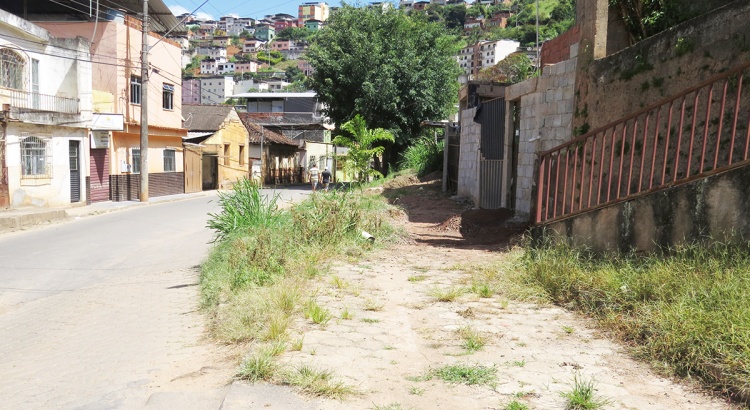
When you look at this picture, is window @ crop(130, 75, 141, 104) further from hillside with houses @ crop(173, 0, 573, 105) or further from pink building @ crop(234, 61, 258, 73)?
pink building @ crop(234, 61, 258, 73)

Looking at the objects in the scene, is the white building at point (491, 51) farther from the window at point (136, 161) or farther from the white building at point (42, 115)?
the white building at point (42, 115)

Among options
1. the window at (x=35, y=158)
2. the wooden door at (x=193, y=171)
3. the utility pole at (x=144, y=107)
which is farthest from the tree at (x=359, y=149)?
the wooden door at (x=193, y=171)

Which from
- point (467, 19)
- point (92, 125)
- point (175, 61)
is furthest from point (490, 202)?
point (467, 19)

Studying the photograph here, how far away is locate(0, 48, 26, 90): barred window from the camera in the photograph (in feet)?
65.4

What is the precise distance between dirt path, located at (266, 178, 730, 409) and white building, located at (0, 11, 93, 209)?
55.1 ft

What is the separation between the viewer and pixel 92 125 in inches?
941

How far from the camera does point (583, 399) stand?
11.8 ft

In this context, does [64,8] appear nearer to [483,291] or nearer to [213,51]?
[483,291]

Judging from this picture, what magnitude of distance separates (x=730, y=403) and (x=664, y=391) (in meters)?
0.36

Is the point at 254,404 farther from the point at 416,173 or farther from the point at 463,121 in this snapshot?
the point at 416,173

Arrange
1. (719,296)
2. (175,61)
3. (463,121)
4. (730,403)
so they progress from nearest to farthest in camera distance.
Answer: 1. (730,403)
2. (719,296)
3. (463,121)
4. (175,61)

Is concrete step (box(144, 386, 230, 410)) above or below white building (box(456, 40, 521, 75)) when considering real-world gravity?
below

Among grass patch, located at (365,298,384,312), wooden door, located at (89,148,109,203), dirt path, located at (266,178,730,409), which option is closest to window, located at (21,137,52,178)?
wooden door, located at (89,148,109,203)

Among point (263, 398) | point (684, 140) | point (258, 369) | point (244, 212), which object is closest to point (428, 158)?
point (244, 212)
